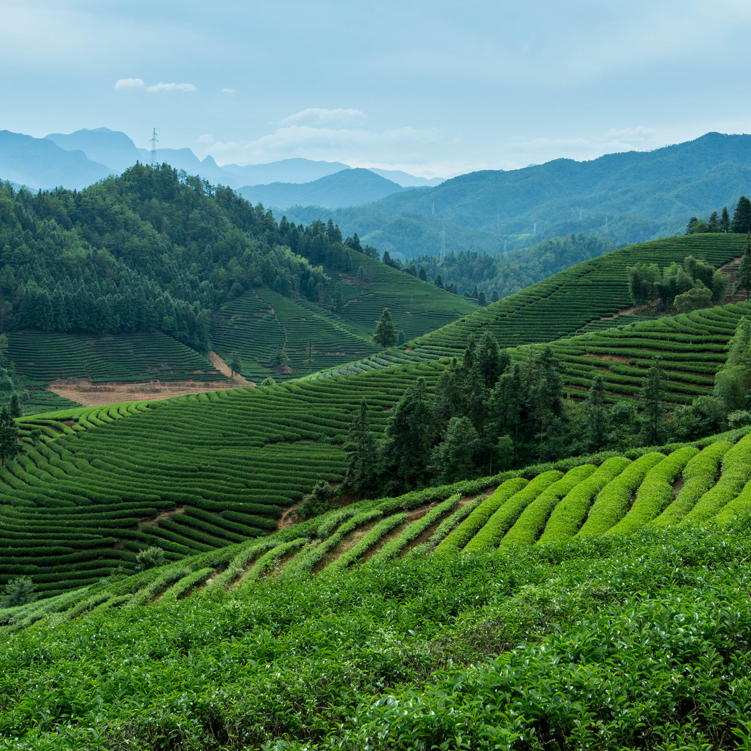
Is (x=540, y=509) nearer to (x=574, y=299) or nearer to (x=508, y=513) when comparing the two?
(x=508, y=513)

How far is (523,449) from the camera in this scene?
3716 cm

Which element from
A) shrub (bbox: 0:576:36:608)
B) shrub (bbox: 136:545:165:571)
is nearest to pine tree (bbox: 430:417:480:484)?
shrub (bbox: 136:545:165:571)

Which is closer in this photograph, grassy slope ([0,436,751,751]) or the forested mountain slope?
grassy slope ([0,436,751,751])


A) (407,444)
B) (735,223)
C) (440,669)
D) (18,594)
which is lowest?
(18,594)

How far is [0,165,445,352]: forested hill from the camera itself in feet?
355

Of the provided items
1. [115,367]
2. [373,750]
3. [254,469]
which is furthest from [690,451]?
[115,367]

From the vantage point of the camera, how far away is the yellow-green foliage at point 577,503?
19500mm

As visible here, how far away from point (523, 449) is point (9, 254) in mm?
120917

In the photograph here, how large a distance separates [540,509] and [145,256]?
14189 centimetres

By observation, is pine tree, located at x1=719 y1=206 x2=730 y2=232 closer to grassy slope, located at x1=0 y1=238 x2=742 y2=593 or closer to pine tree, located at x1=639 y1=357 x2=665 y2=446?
grassy slope, located at x1=0 y1=238 x2=742 y2=593

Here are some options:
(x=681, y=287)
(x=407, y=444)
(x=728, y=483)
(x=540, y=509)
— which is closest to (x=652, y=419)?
(x=728, y=483)

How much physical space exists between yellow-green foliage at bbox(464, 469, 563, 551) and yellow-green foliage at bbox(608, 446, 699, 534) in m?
4.10

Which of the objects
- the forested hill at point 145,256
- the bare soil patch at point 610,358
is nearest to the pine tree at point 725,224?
the bare soil patch at point 610,358

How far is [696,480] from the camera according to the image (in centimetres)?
2183
